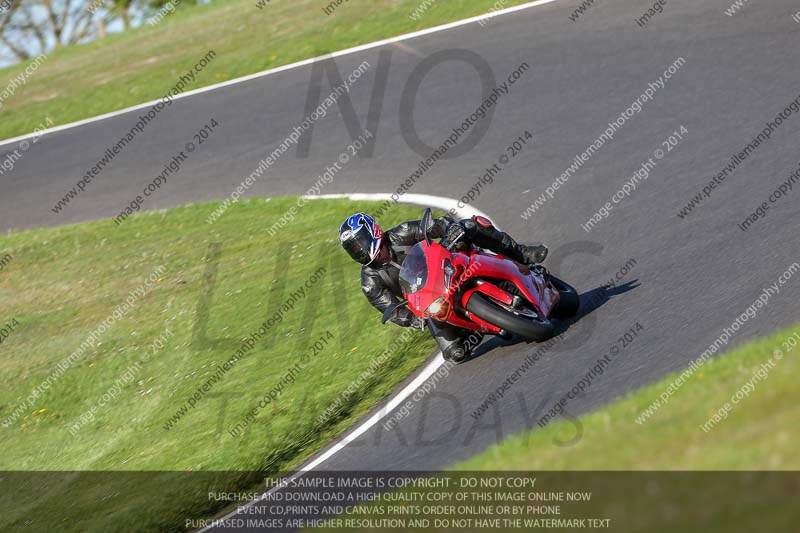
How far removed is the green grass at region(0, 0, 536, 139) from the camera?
20.6m

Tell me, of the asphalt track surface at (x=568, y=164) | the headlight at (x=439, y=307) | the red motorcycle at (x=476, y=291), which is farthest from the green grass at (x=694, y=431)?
the headlight at (x=439, y=307)

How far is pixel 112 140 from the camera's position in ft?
66.1

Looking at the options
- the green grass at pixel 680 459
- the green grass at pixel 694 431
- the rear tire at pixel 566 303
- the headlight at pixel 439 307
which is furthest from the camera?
the rear tire at pixel 566 303

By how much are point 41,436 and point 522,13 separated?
10.7 meters

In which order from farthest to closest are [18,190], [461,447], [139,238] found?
[18,190] → [139,238] → [461,447]

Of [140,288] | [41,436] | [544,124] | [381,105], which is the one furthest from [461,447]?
[381,105]

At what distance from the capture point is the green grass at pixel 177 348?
1023 centimetres

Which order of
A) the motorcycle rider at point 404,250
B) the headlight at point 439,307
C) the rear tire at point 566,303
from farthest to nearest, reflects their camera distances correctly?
the rear tire at point 566,303, the motorcycle rider at point 404,250, the headlight at point 439,307

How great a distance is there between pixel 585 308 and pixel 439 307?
1.56 m

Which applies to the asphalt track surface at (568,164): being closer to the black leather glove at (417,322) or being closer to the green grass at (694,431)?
the black leather glove at (417,322)

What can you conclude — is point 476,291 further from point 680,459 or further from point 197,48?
point 197,48

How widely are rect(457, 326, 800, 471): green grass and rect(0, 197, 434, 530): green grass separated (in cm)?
328

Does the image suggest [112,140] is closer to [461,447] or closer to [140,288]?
[140,288]

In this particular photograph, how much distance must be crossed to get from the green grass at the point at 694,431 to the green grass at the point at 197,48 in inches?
501
